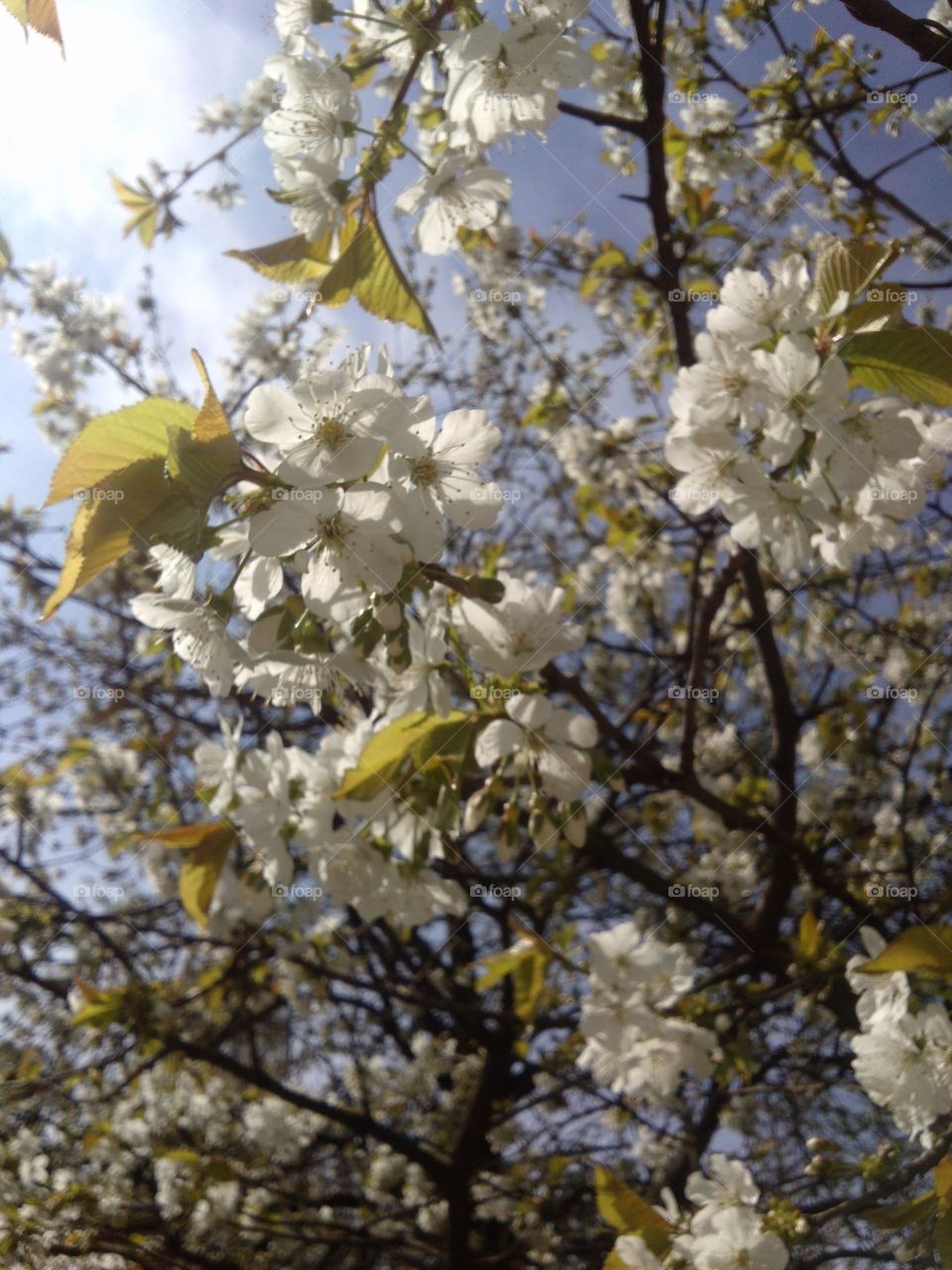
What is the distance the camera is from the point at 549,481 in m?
3.30

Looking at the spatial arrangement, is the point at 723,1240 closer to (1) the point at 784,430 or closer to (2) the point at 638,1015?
(2) the point at 638,1015

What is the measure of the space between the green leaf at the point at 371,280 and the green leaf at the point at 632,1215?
1088 millimetres

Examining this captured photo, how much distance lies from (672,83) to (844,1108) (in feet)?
7.96

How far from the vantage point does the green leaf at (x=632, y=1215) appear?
106 cm

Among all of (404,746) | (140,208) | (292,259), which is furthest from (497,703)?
(140,208)

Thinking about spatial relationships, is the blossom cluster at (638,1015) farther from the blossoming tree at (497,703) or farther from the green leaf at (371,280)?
the green leaf at (371,280)

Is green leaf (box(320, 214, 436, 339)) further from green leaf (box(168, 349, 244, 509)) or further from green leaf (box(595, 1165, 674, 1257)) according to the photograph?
green leaf (box(595, 1165, 674, 1257))

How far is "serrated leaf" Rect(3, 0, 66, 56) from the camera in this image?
0.73m

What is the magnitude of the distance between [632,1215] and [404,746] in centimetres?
67

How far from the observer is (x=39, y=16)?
0.73 meters

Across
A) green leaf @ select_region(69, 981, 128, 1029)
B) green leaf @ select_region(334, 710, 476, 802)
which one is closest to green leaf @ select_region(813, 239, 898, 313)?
green leaf @ select_region(334, 710, 476, 802)

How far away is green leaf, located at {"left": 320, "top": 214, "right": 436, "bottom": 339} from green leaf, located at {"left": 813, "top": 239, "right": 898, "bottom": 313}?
434 millimetres

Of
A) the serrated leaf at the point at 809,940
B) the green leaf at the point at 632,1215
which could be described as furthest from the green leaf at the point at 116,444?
the serrated leaf at the point at 809,940

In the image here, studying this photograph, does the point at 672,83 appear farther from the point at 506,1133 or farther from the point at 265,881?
the point at 506,1133
